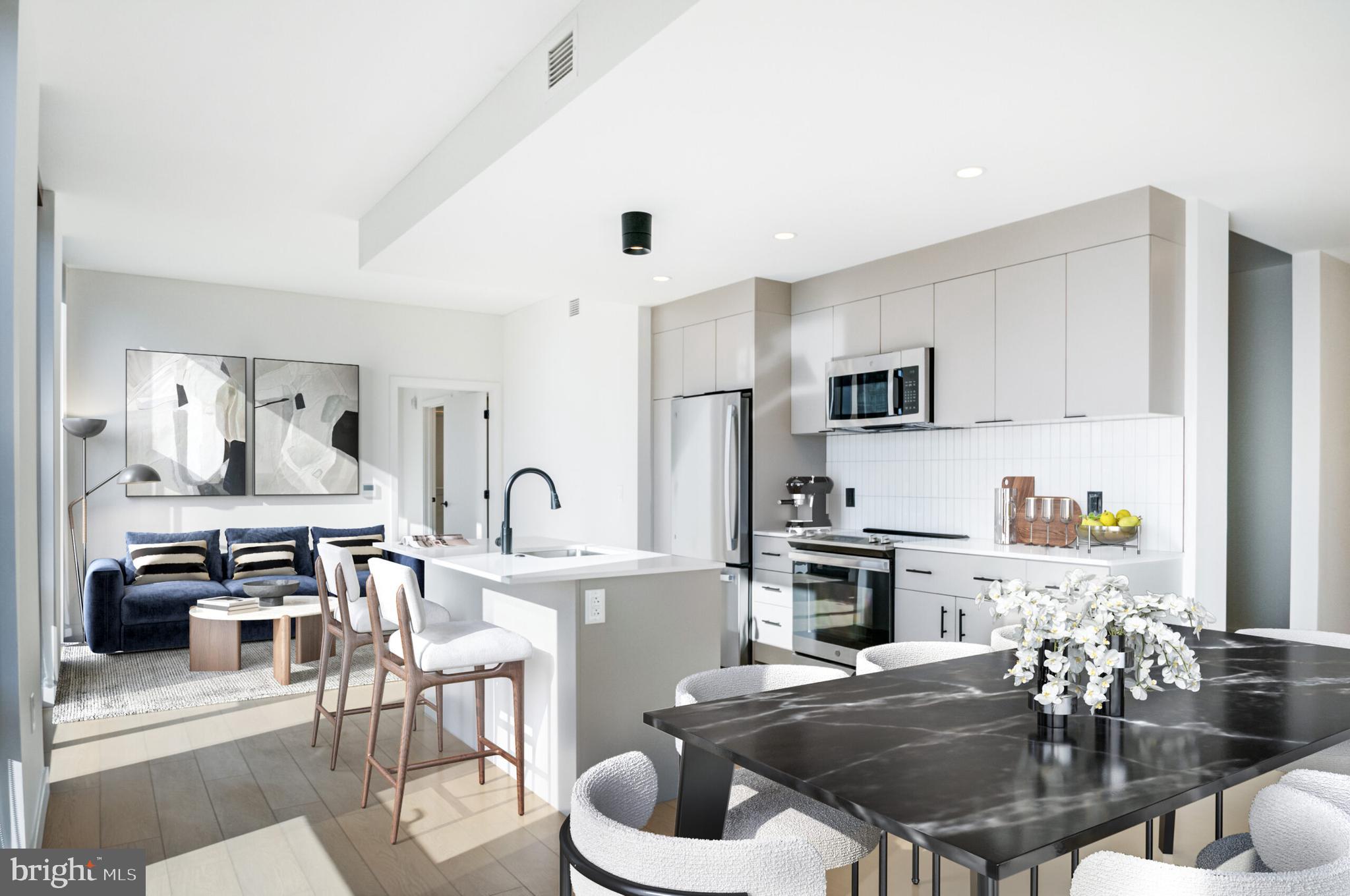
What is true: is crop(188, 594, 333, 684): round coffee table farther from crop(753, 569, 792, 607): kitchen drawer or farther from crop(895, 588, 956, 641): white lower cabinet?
crop(895, 588, 956, 641): white lower cabinet

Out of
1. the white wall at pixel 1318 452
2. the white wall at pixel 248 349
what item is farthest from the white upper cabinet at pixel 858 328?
the white wall at pixel 248 349

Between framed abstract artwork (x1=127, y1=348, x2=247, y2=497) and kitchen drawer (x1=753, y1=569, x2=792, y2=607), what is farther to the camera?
framed abstract artwork (x1=127, y1=348, x2=247, y2=497)

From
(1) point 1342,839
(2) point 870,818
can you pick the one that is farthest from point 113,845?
(1) point 1342,839

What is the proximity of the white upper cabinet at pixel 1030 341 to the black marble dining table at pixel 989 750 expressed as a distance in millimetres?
2114

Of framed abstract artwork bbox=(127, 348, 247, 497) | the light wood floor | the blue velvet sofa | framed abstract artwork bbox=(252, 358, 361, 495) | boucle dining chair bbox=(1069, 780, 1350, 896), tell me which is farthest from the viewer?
framed abstract artwork bbox=(252, 358, 361, 495)

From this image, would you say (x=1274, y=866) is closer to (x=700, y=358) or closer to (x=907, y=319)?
(x=907, y=319)

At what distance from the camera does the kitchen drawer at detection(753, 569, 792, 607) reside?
197 inches

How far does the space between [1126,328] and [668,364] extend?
304 cm

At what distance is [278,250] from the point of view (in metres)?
5.75

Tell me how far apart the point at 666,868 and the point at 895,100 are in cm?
243

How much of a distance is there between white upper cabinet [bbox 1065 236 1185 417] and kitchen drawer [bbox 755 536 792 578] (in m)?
1.80

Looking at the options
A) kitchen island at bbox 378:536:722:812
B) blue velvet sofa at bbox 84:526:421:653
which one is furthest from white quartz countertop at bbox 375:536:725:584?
blue velvet sofa at bbox 84:526:421:653

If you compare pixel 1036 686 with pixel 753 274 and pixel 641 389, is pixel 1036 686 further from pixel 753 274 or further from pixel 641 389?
pixel 641 389

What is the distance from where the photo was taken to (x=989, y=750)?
4.60ft
